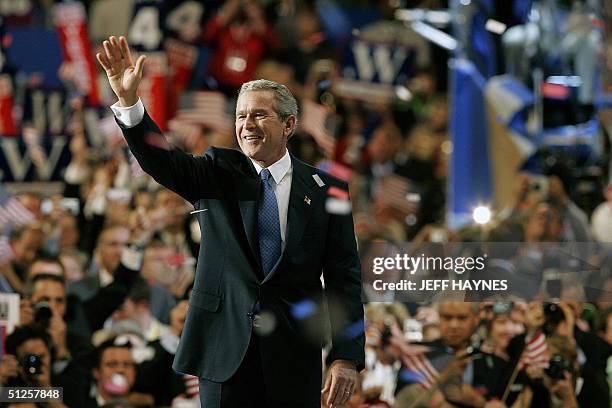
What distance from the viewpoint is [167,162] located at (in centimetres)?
264

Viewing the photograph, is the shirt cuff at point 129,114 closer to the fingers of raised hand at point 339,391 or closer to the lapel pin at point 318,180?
the lapel pin at point 318,180

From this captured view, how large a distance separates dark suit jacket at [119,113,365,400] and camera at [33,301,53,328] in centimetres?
208

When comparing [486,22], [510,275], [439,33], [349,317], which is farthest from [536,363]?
[439,33]

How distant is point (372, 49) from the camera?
8.30 metres

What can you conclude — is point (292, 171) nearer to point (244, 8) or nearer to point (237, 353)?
point (237, 353)

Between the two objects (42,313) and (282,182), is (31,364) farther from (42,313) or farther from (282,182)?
(282,182)

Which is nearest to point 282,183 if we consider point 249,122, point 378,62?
point 249,122

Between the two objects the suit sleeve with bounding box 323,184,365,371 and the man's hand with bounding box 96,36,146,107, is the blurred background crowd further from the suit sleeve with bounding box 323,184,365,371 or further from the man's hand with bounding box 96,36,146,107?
the man's hand with bounding box 96,36,146,107

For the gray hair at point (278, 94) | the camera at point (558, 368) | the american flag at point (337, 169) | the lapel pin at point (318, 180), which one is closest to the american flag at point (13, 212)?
the american flag at point (337, 169)

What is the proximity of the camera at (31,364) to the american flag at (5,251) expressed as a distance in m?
0.74

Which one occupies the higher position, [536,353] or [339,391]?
[536,353]

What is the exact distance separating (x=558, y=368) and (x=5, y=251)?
2.57m

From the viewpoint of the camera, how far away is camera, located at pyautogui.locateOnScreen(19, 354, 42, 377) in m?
4.49

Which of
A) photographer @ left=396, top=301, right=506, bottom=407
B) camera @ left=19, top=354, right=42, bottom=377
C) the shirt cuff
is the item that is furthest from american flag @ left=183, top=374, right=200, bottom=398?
the shirt cuff
